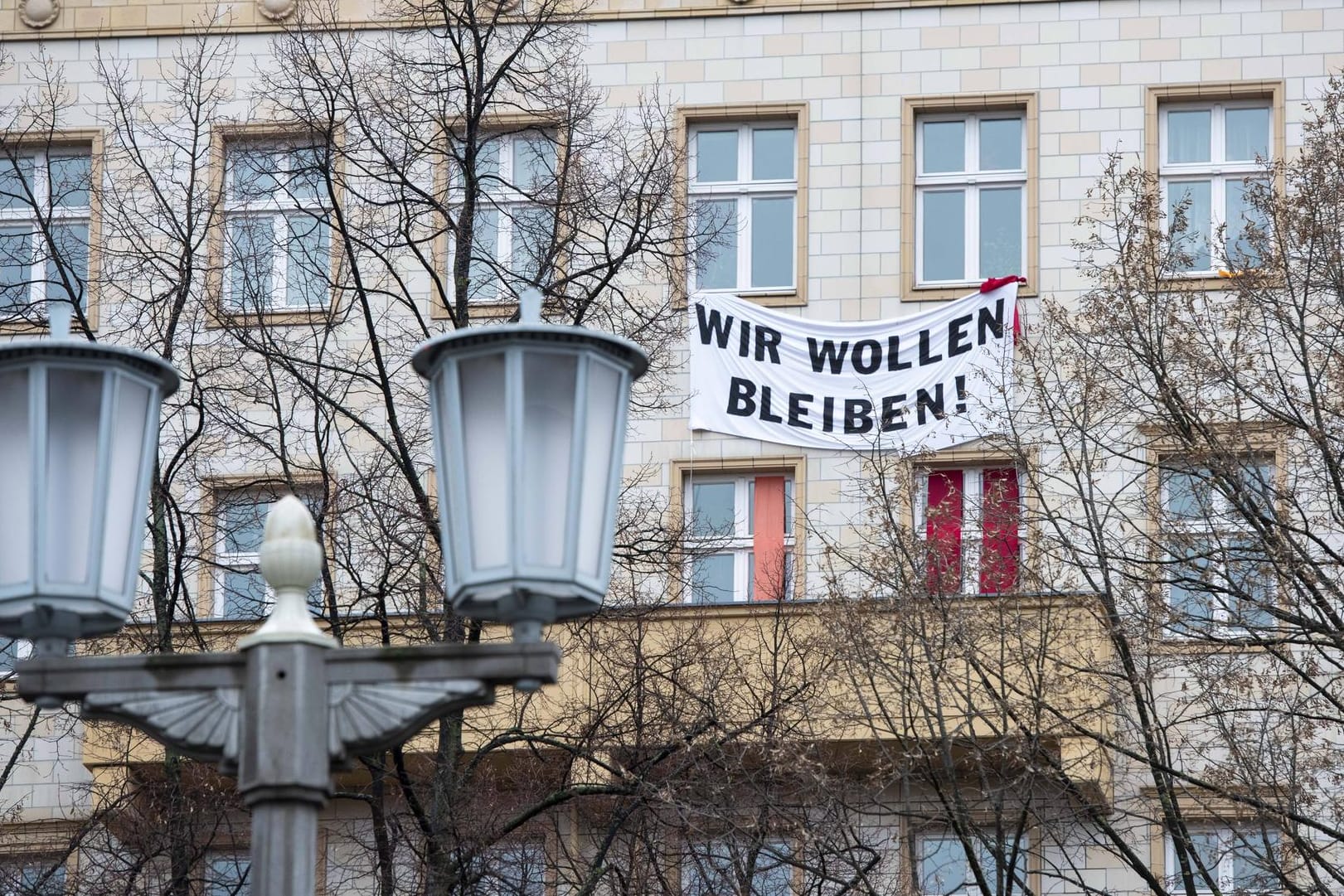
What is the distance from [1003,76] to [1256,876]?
35.9ft

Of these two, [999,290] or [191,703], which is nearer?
[191,703]

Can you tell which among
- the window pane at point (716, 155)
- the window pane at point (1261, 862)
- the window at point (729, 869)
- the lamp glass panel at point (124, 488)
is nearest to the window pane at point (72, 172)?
the window pane at point (716, 155)

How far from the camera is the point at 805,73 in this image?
98.0 feet

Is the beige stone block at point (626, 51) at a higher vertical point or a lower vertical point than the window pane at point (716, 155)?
higher

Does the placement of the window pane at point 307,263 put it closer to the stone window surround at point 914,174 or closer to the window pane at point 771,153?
the window pane at point 771,153

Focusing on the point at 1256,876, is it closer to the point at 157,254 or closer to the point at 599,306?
the point at 599,306

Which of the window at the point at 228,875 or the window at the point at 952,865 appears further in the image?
the window at the point at 952,865

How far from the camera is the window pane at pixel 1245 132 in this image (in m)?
29.6

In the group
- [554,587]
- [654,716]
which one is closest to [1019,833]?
[654,716]

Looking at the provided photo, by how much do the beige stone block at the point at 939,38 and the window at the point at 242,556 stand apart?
26.6ft

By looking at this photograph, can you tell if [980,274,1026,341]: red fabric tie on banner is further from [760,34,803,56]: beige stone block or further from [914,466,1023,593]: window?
[914,466,1023,593]: window

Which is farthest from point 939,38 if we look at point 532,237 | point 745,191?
point 532,237

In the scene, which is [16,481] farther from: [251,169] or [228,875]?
[228,875]

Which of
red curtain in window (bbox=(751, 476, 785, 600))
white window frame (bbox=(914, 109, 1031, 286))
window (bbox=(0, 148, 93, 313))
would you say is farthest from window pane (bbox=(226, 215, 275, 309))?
white window frame (bbox=(914, 109, 1031, 286))
